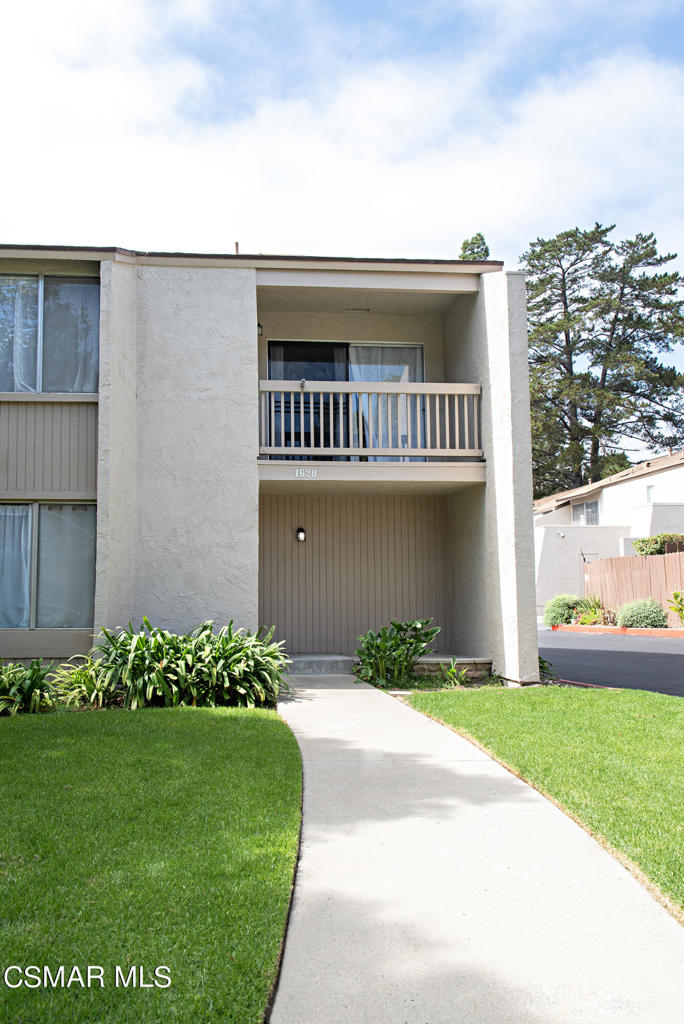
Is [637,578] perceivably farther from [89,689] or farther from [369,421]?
[89,689]

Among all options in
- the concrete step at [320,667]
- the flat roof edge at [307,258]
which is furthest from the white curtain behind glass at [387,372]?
the concrete step at [320,667]

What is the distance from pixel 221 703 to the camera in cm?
841

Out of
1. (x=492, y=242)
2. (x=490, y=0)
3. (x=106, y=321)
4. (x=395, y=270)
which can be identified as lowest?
(x=106, y=321)

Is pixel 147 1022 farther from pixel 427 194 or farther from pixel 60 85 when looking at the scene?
pixel 427 194

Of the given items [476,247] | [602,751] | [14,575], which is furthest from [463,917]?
[476,247]

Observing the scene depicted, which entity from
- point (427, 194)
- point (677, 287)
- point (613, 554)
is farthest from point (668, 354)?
point (427, 194)

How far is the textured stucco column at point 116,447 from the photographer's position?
931cm

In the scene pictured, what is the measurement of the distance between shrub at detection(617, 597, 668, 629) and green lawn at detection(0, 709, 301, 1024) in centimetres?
1722

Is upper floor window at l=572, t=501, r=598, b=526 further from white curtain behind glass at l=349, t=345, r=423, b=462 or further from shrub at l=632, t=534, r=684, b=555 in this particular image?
white curtain behind glass at l=349, t=345, r=423, b=462

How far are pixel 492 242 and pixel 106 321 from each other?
30.6 meters

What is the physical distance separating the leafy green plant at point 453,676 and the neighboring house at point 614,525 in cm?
1816

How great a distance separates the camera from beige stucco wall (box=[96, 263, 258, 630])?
396 inches

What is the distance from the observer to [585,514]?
106 feet

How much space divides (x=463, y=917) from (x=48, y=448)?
8062mm
